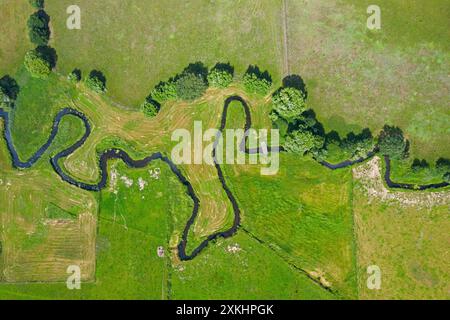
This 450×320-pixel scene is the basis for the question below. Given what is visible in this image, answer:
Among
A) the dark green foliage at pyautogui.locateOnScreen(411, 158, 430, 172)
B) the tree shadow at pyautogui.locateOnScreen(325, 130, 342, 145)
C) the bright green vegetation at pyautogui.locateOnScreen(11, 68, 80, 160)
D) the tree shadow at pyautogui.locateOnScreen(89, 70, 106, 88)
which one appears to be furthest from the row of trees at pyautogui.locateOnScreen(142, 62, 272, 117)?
the dark green foliage at pyautogui.locateOnScreen(411, 158, 430, 172)

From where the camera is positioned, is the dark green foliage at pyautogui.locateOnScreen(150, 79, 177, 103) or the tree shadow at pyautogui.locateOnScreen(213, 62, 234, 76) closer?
the dark green foliage at pyautogui.locateOnScreen(150, 79, 177, 103)

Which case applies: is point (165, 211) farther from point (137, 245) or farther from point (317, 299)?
point (317, 299)

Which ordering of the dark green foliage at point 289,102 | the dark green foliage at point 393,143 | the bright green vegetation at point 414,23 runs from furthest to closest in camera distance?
the bright green vegetation at point 414,23, the dark green foliage at point 289,102, the dark green foliage at point 393,143

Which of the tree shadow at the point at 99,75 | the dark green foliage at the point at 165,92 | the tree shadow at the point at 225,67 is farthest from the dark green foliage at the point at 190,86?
the tree shadow at the point at 99,75

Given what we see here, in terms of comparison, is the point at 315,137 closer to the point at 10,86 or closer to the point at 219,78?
the point at 219,78

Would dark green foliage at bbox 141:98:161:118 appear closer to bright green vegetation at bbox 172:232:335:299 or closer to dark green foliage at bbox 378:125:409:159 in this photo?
bright green vegetation at bbox 172:232:335:299

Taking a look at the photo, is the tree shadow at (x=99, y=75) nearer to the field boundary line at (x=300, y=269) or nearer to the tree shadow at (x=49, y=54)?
the tree shadow at (x=49, y=54)
